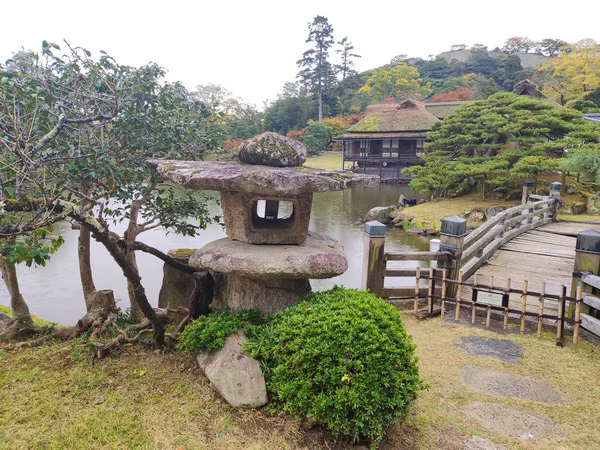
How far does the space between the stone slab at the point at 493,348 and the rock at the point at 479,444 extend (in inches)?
64.7

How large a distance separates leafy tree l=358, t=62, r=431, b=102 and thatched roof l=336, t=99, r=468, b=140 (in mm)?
12173

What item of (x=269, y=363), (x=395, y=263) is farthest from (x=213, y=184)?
(x=395, y=263)

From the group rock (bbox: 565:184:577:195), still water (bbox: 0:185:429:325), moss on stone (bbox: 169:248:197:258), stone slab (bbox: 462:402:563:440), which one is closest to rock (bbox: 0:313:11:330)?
moss on stone (bbox: 169:248:197:258)

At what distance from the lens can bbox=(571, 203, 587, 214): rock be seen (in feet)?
51.5

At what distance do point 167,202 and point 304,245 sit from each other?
2.34 m

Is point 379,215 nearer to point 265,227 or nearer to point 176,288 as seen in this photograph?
point 176,288

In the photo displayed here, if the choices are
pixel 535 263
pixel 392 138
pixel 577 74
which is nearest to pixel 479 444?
pixel 535 263

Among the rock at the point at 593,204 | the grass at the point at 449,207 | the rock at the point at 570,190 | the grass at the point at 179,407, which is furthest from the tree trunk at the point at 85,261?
the rock at the point at 570,190

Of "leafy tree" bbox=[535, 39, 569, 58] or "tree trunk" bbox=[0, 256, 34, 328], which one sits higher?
"leafy tree" bbox=[535, 39, 569, 58]

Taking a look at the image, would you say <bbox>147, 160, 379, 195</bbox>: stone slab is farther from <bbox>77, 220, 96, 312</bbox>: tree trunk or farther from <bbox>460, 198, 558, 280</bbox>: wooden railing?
<bbox>460, 198, 558, 280</bbox>: wooden railing

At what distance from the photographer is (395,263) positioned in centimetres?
1200

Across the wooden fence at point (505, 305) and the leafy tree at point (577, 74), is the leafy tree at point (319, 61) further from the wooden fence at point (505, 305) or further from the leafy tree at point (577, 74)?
the wooden fence at point (505, 305)

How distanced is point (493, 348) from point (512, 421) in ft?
5.17

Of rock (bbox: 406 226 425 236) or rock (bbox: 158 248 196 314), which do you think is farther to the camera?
rock (bbox: 406 226 425 236)
